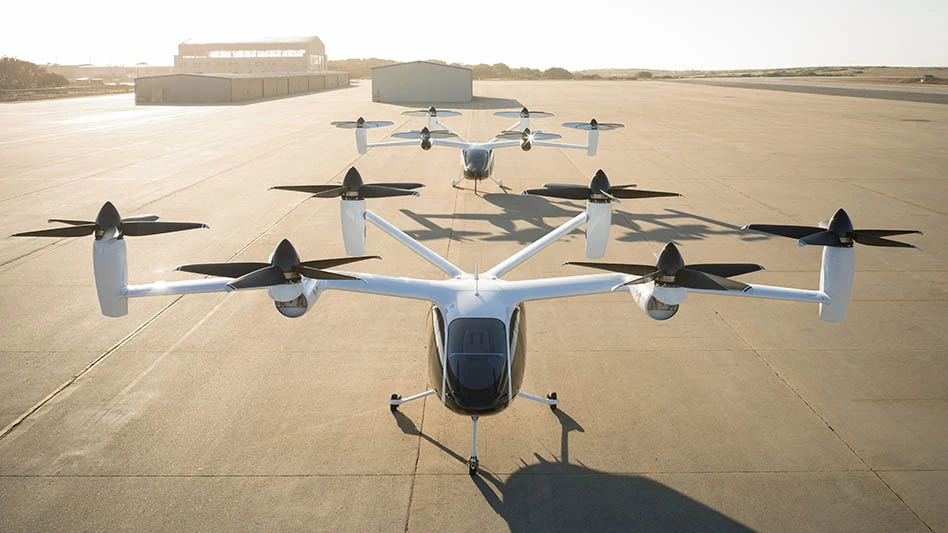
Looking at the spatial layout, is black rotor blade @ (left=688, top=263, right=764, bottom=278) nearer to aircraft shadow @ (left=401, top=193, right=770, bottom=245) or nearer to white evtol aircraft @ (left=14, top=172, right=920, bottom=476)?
white evtol aircraft @ (left=14, top=172, right=920, bottom=476)

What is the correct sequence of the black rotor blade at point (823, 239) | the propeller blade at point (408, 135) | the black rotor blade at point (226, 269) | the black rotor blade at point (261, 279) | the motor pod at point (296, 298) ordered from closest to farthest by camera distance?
the black rotor blade at point (261, 279)
the black rotor blade at point (226, 269)
the motor pod at point (296, 298)
the black rotor blade at point (823, 239)
the propeller blade at point (408, 135)

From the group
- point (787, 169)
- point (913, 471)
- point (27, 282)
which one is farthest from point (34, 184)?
point (787, 169)

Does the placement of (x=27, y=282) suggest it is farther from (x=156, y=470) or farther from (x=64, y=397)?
(x=156, y=470)

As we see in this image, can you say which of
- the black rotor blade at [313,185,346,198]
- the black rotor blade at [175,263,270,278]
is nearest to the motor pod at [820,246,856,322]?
the black rotor blade at [175,263,270,278]

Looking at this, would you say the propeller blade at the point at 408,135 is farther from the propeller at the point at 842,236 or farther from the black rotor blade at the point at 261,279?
the propeller at the point at 842,236

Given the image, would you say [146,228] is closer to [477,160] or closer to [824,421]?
[824,421]

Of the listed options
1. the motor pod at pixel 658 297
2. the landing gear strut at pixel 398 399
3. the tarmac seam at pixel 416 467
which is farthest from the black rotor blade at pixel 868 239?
the tarmac seam at pixel 416 467
